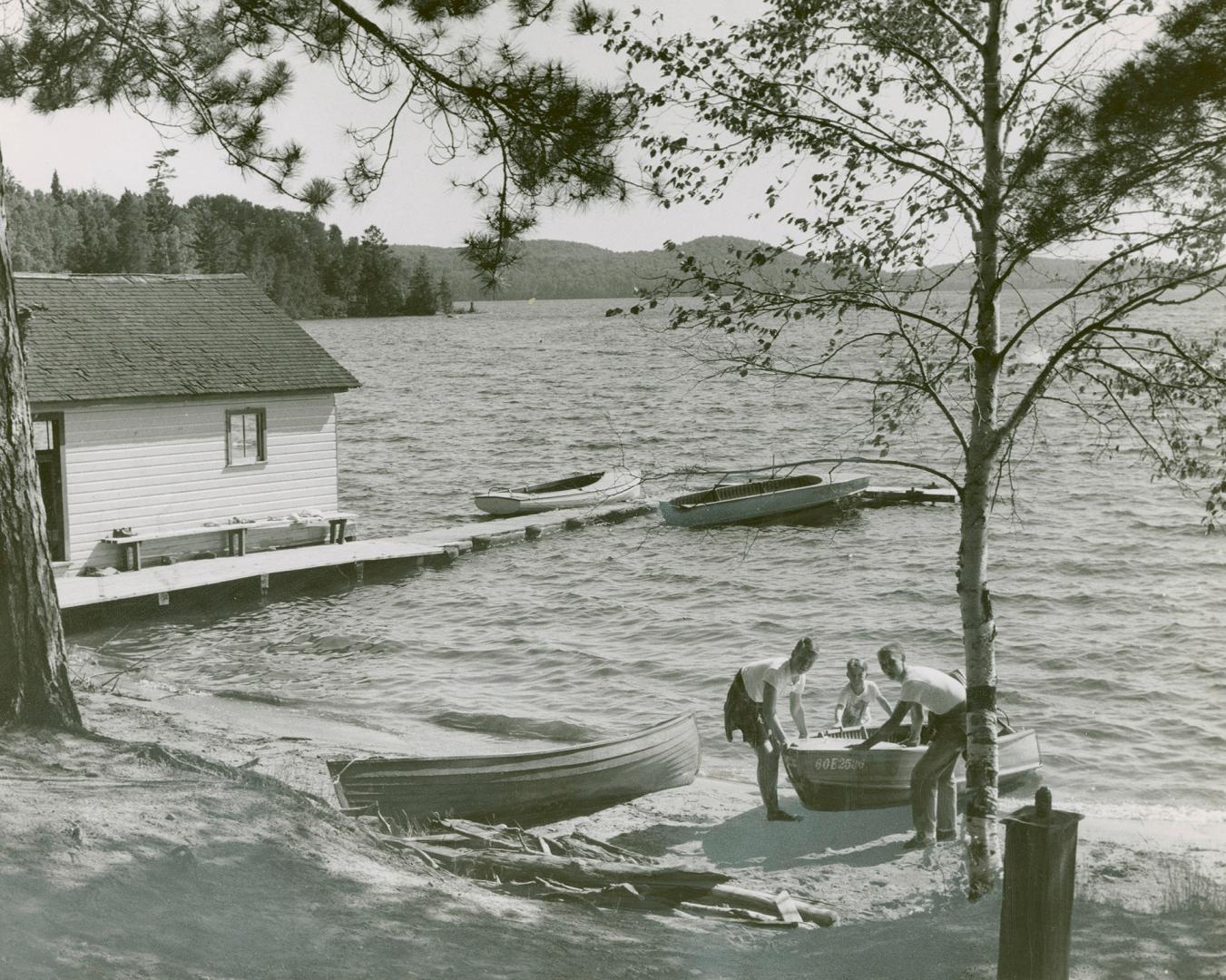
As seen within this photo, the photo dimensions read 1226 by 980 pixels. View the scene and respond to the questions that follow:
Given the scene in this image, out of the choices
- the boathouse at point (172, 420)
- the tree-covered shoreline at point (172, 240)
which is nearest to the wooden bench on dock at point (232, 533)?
the boathouse at point (172, 420)

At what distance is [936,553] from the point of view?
107 ft

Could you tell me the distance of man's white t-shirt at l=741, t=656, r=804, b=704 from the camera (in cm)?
1172

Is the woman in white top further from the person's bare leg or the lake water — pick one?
the lake water

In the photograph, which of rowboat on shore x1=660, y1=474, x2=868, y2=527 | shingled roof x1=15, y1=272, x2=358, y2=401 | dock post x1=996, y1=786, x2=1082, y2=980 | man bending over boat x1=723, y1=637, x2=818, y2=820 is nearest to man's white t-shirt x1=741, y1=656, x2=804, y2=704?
man bending over boat x1=723, y1=637, x2=818, y2=820

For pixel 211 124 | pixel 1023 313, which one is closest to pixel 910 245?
pixel 1023 313

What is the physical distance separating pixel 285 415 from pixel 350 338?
445 ft

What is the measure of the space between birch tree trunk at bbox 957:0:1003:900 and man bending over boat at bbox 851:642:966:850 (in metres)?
1.17

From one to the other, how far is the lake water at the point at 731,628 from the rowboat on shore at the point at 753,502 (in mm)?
616

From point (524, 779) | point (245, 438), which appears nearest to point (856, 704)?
point (524, 779)

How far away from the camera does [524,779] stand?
11625mm

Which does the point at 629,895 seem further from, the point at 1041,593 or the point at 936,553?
the point at 936,553

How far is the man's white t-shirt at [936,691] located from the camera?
10.9 metres

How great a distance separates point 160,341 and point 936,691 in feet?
64.8

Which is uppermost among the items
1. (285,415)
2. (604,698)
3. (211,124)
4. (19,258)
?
(19,258)
